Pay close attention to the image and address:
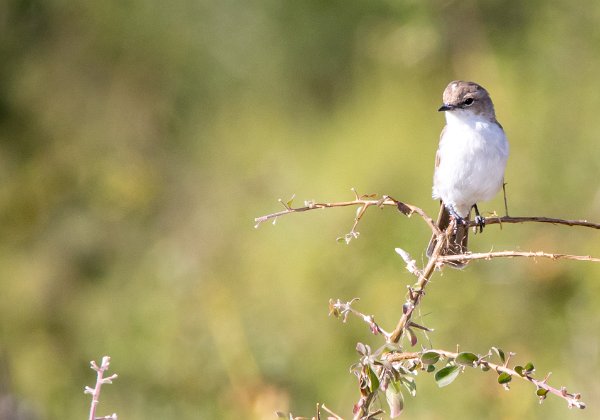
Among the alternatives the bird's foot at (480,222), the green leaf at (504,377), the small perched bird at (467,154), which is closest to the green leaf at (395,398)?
the green leaf at (504,377)

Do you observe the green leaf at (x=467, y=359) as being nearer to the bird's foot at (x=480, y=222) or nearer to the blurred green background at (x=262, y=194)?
the bird's foot at (x=480, y=222)

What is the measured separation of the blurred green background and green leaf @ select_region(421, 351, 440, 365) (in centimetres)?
244

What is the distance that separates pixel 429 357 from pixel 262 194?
5.13m

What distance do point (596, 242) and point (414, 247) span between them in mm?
1095

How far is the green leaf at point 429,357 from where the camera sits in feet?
6.20

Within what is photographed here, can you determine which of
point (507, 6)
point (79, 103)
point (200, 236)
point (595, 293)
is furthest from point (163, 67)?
point (595, 293)

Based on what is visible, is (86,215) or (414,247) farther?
(86,215)

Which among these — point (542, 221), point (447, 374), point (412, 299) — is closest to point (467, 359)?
point (447, 374)

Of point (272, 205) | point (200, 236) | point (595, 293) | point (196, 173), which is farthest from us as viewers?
point (196, 173)

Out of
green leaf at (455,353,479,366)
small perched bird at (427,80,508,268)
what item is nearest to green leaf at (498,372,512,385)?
green leaf at (455,353,479,366)

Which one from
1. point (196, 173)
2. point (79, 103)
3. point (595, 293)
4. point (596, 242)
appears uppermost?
point (79, 103)

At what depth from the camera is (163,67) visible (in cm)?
815

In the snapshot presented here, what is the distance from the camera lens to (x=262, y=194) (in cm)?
699

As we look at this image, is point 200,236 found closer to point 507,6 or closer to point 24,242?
point 24,242
